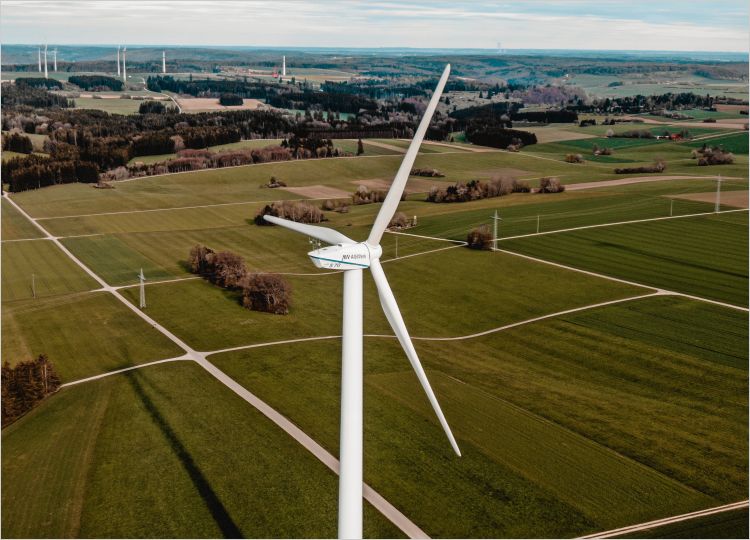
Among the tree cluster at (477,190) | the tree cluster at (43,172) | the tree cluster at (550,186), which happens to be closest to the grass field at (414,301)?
the tree cluster at (477,190)

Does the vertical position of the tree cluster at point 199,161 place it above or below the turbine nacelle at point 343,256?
below

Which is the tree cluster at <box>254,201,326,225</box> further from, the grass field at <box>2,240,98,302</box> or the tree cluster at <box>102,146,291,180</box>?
the tree cluster at <box>102,146,291,180</box>

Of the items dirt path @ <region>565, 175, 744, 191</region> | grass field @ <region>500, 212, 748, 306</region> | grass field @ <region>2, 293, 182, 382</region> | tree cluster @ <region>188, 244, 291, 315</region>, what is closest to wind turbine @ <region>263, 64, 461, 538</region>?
grass field @ <region>2, 293, 182, 382</region>

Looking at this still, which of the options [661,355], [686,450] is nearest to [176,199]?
[661,355]

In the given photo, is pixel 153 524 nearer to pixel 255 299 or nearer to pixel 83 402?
pixel 83 402

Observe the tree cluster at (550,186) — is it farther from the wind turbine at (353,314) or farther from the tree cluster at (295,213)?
the wind turbine at (353,314)

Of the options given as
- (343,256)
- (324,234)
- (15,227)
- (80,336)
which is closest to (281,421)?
(80,336)
